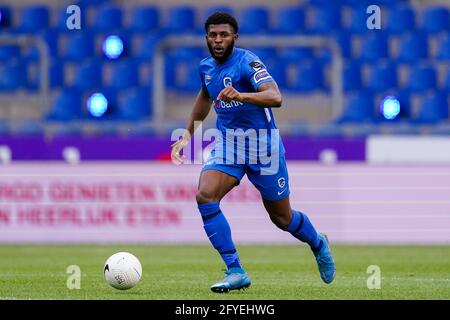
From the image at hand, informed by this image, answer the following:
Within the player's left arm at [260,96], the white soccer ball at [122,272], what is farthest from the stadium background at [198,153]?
the player's left arm at [260,96]

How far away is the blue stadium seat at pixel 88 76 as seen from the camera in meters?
20.0

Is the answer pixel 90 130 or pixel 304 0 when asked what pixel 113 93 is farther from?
pixel 304 0

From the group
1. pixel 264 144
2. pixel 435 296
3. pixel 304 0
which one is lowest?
pixel 435 296

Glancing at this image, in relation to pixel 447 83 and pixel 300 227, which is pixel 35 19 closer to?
pixel 447 83

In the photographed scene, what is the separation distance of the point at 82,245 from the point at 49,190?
0.98 meters

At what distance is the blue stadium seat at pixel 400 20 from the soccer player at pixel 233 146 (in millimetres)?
11455

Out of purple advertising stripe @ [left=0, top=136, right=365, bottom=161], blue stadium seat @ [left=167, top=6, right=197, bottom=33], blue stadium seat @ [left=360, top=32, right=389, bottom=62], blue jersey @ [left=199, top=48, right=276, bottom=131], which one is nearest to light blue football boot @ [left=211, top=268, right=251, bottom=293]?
blue jersey @ [left=199, top=48, right=276, bottom=131]

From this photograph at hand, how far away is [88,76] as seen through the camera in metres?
20.1

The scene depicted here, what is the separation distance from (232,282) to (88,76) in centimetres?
1127

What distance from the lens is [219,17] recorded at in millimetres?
9414

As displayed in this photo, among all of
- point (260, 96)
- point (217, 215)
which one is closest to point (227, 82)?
point (260, 96)
